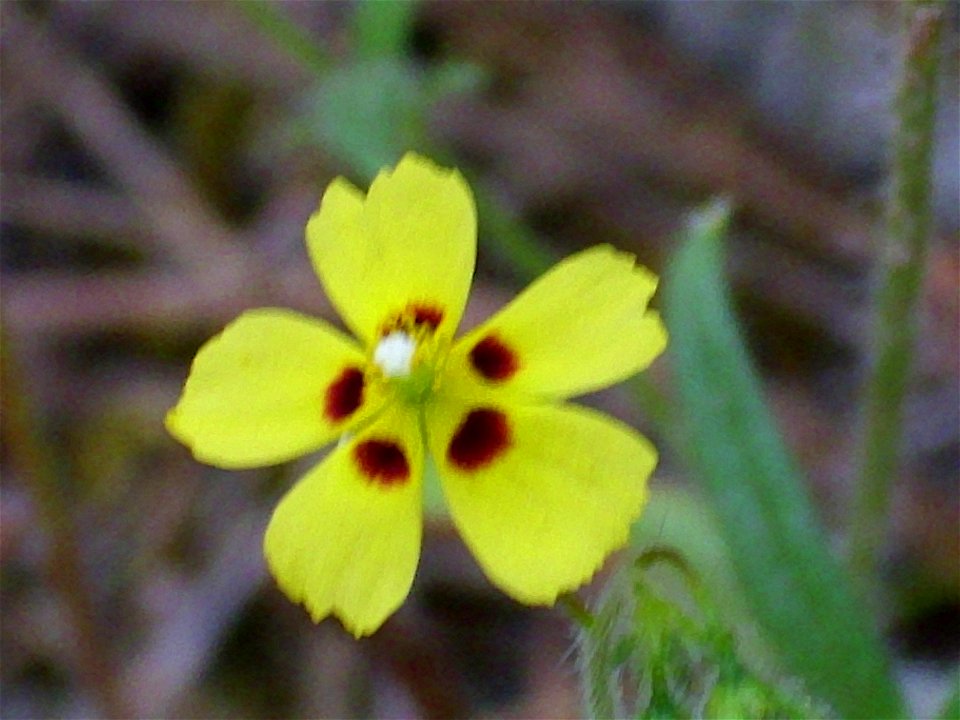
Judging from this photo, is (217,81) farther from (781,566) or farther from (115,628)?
(781,566)

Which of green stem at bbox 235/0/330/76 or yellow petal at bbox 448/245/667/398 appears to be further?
green stem at bbox 235/0/330/76

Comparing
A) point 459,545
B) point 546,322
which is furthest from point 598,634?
point 459,545

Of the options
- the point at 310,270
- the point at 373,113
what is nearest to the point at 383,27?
the point at 373,113

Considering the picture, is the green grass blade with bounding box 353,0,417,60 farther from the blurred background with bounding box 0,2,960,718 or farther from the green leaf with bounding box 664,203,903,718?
the green leaf with bounding box 664,203,903,718

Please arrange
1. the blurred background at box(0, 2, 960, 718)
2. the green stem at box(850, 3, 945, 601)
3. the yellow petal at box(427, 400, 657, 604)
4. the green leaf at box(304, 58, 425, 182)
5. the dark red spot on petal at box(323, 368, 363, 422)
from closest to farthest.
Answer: the yellow petal at box(427, 400, 657, 604)
the dark red spot on petal at box(323, 368, 363, 422)
the green stem at box(850, 3, 945, 601)
the green leaf at box(304, 58, 425, 182)
the blurred background at box(0, 2, 960, 718)

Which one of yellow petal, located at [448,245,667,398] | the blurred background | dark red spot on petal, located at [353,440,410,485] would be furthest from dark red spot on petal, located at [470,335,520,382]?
the blurred background

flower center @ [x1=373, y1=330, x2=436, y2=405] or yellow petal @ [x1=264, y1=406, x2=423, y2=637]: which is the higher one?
flower center @ [x1=373, y1=330, x2=436, y2=405]

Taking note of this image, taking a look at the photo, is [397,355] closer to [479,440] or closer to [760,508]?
[479,440]
